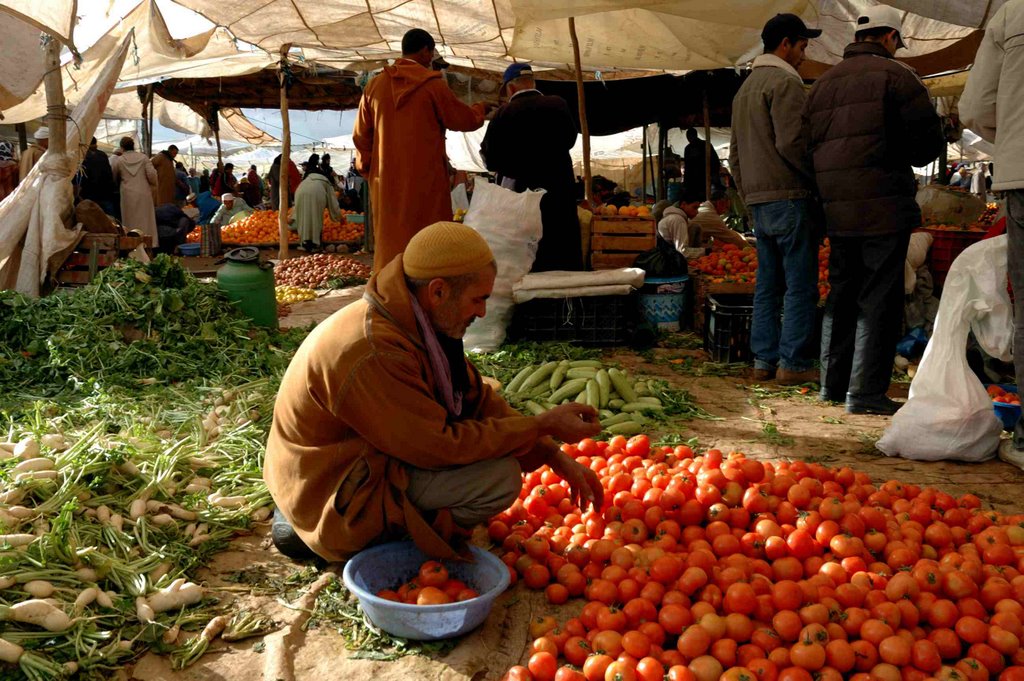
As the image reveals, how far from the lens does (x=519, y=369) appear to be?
225 inches

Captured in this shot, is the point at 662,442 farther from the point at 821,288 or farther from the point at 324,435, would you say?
the point at 821,288

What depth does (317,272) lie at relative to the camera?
11.1 m

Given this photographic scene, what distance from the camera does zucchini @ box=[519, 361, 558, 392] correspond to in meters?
5.12

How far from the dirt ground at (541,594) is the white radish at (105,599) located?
0.88 ft

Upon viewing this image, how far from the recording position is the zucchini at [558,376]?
5118 mm

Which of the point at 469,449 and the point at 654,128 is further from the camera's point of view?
the point at 654,128

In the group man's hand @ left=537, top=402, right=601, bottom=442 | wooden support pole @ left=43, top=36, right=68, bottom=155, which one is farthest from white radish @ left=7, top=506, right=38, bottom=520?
wooden support pole @ left=43, top=36, right=68, bottom=155

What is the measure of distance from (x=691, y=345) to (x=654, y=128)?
13244 millimetres

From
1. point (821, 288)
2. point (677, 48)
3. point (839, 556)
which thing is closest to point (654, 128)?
point (677, 48)

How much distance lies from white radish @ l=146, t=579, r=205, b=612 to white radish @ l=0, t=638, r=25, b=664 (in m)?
0.42

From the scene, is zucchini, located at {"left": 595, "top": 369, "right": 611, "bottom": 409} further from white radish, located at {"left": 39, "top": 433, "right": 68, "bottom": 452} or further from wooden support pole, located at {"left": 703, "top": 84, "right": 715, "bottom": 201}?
wooden support pole, located at {"left": 703, "top": 84, "right": 715, "bottom": 201}

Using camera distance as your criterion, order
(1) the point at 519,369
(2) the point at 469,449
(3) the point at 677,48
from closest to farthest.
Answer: (2) the point at 469,449 → (1) the point at 519,369 → (3) the point at 677,48

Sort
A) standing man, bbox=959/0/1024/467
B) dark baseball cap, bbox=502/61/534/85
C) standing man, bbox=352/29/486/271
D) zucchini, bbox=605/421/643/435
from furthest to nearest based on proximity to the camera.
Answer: dark baseball cap, bbox=502/61/534/85, standing man, bbox=352/29/486/271, zucchini, bbox=605/421/643/435, standing man, bbox=959/0/1024/467

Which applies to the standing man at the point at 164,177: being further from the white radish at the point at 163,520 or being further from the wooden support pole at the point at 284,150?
the white radish at the point at 163,520
